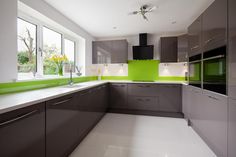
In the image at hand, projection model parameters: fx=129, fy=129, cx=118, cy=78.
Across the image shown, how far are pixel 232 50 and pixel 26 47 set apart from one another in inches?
108

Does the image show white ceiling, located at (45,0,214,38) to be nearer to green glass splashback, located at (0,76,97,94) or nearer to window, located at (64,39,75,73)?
window, located at (64,39,75,73)

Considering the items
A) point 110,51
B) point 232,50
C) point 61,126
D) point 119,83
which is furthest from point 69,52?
point 232,50

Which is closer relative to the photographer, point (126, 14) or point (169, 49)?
point (126, 14)

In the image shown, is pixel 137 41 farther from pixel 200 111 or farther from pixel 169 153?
pixel 169 153

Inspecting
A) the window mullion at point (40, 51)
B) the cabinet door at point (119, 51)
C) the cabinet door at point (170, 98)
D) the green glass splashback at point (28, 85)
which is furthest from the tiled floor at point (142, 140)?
the cabinet door at point (119, 51)

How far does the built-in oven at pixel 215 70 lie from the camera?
58.0 inches

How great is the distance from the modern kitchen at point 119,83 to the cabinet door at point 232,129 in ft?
0.03

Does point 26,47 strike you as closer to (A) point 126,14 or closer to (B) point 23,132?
(B) point 23,132

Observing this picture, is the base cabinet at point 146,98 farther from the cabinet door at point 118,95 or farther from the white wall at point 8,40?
the white wall at point 8,40

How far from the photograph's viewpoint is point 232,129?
1.32m

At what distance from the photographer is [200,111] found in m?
2.09

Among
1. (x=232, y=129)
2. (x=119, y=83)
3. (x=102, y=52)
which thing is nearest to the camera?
(x=232, y=129)

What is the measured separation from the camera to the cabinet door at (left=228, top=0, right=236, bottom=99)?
130 cm

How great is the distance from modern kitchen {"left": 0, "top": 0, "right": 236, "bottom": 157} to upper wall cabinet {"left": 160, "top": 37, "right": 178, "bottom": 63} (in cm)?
2
